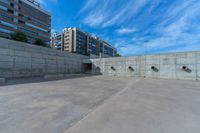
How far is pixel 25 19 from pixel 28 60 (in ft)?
112

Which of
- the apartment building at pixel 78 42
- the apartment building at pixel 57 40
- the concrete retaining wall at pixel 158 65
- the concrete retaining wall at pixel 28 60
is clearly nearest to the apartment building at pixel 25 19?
the apartment building at pixel 78 42

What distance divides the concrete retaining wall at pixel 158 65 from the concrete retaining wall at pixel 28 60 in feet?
24.2

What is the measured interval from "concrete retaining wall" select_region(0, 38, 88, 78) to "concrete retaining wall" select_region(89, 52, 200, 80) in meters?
7.39

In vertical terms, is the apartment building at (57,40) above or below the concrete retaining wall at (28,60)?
above

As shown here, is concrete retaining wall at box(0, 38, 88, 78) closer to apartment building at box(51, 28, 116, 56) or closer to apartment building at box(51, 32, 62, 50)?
apartment building at box(51, 28, 116, 56)

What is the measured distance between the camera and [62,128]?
2.04 meters

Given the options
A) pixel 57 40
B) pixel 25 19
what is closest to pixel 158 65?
pixel 25 19

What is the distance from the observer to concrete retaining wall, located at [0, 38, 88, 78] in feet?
33.6

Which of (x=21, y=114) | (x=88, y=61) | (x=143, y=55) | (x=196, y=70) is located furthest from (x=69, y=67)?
(x=196, y=70)

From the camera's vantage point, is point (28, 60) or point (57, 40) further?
point (57, 40)

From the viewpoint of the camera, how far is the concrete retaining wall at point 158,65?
11047mm

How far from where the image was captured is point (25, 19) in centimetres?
3578

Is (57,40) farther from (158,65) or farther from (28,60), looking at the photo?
(158,65)

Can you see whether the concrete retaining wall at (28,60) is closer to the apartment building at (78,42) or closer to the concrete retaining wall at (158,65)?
the concrete retaining wall at (158,65)
